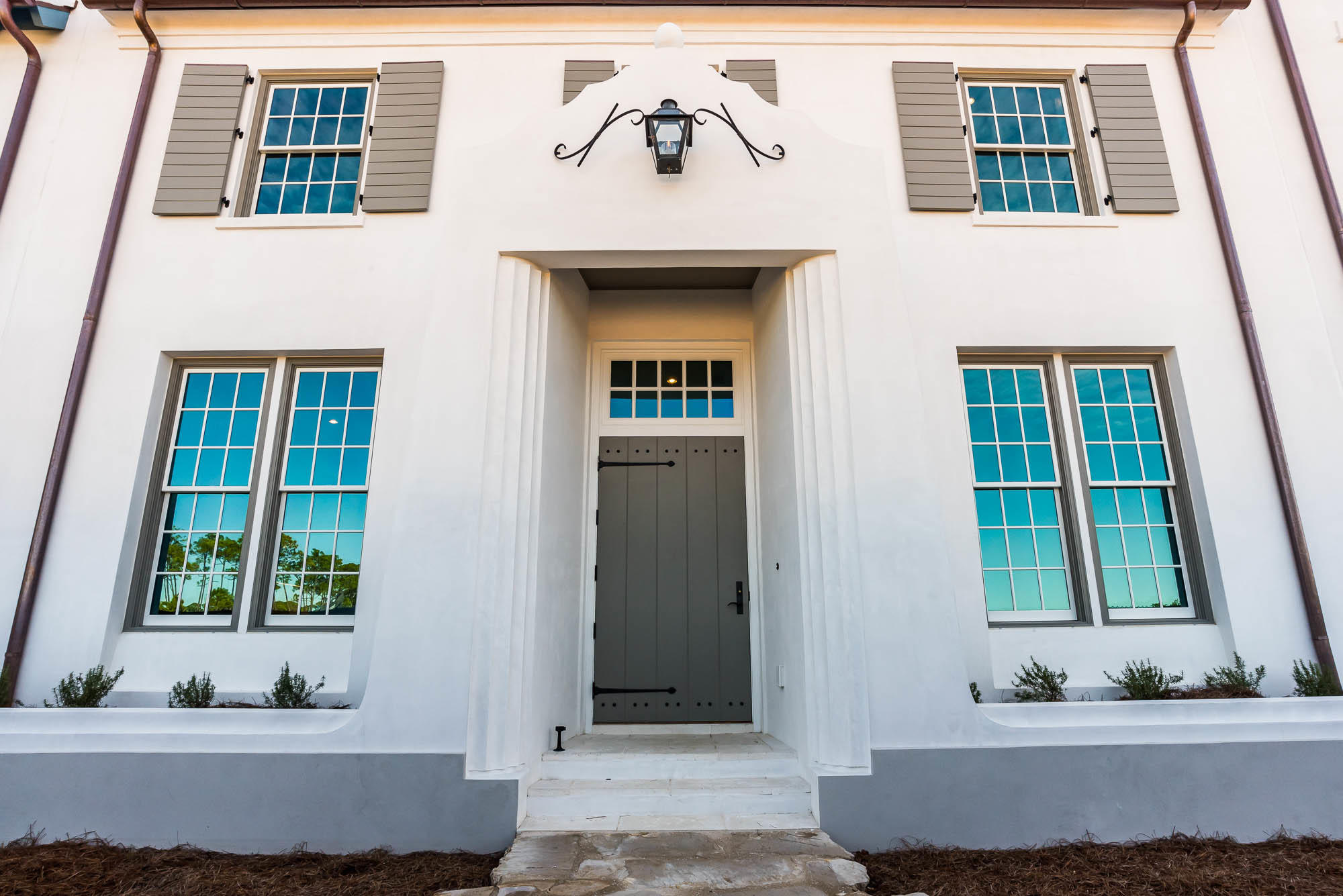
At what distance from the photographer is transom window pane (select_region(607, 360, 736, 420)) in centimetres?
623

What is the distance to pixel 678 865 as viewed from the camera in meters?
3.50

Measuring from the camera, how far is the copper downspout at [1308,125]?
5617mm

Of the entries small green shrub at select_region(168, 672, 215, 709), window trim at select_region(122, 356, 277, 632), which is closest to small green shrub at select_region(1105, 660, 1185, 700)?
small green shrub at select_region(168, 672, 215, 709)

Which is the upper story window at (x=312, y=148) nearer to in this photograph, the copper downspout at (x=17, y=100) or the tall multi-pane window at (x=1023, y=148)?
the copper downspout at (x=17, y=100)

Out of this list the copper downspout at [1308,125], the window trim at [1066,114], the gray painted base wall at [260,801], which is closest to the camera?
the gray painted base wall at [260,801]

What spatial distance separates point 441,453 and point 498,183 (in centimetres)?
192

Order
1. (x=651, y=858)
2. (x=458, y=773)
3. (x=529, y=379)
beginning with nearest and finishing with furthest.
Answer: (x=651, y=858) < (x=458, y=773) < (x=529, y=379)

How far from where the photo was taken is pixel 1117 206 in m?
5.68

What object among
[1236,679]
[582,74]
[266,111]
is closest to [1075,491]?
[1236,679]

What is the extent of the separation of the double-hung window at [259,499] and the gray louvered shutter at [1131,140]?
6215mm

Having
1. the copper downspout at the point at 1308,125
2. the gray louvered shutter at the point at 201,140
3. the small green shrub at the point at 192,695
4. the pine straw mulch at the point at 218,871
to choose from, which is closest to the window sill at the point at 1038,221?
the copper downspout at the point at 1308,125

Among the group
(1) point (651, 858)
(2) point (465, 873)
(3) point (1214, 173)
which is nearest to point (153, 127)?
(2) point (465, 873)

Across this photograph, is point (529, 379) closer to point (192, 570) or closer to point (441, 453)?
point (441, 453)

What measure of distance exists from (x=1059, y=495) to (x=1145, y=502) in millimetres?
653
